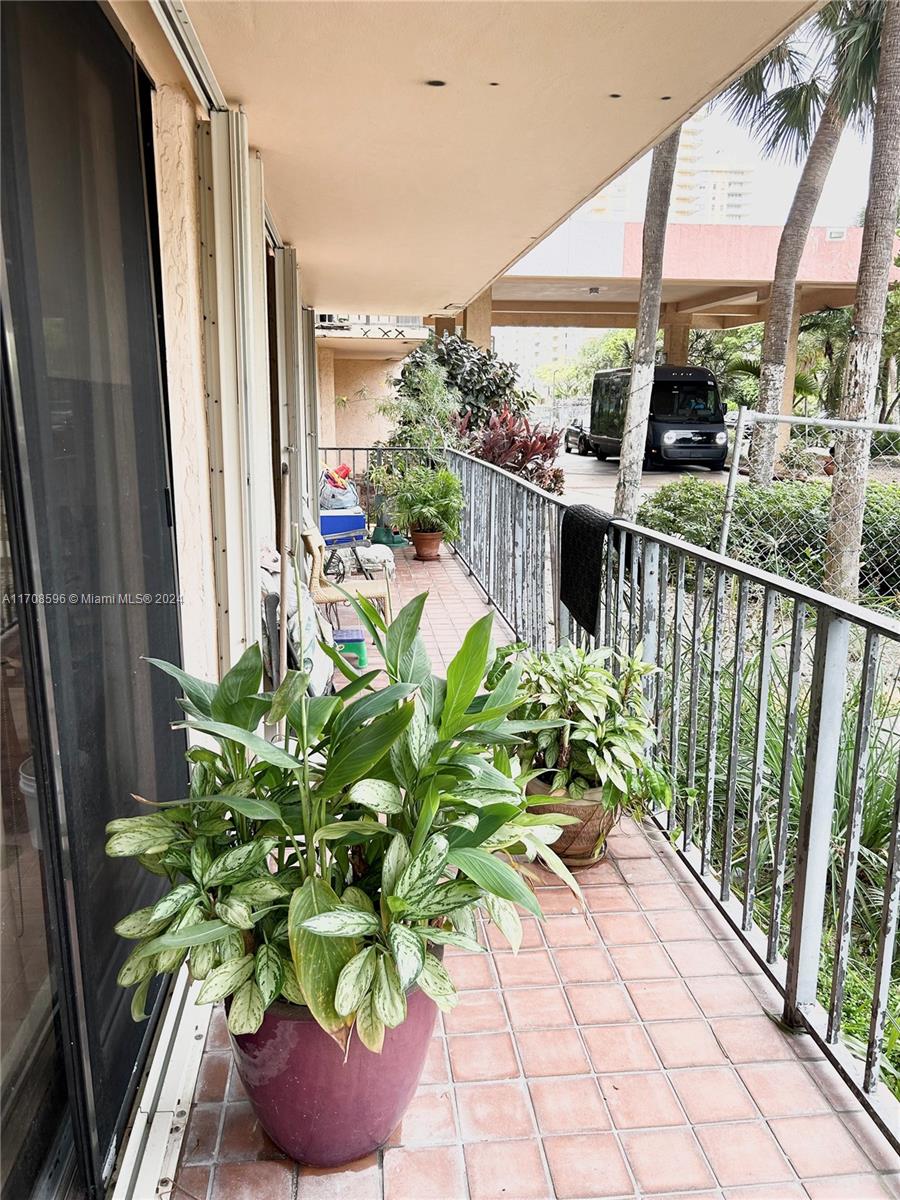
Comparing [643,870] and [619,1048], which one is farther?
[643,870]

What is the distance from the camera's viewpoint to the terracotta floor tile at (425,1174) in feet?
4.95

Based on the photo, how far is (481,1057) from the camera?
1836mm

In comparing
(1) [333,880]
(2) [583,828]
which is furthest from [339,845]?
(2) [583,828]

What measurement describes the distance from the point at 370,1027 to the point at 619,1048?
79 centimetres

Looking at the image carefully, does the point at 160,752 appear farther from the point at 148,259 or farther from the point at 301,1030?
the point at 148,259

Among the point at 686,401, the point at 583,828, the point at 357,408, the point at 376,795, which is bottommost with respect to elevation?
the point at 583,828

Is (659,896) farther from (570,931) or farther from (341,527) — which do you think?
(341,527)

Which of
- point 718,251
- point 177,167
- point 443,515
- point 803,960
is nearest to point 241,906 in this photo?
point 803,960

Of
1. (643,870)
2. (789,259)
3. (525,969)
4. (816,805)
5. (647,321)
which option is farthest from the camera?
(789,259)

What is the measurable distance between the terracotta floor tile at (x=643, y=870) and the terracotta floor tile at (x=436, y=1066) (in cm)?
83

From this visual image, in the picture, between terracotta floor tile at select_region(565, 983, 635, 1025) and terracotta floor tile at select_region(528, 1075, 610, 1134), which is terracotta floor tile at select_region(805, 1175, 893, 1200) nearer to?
terracotta floor tile at select_region(528, 1075, 610, 1134)

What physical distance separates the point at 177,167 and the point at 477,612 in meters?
3.76

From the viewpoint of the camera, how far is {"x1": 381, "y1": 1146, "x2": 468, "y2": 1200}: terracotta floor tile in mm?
1509

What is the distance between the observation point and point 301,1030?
1.42 meters
